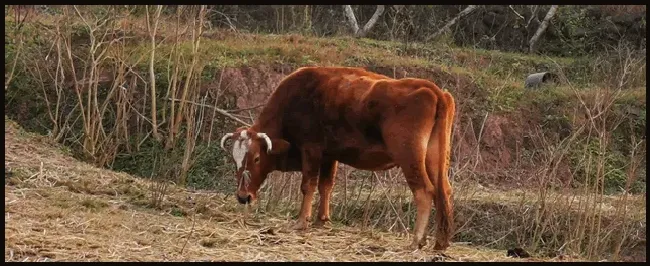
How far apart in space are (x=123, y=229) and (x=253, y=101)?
36.6 ft

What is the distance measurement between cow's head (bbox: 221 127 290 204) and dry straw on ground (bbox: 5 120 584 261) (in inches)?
13.0

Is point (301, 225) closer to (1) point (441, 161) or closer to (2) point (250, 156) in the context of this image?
(2) point (250, 156)

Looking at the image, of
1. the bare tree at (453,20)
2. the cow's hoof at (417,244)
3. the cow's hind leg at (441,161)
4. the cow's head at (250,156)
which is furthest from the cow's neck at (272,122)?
the bare tree at (453,20)

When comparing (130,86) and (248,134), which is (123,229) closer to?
(248,134)

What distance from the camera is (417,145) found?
8102mm

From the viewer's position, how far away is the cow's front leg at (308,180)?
30.2 ft

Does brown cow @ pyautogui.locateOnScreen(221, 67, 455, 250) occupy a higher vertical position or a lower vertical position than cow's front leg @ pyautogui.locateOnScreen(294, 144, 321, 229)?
higher

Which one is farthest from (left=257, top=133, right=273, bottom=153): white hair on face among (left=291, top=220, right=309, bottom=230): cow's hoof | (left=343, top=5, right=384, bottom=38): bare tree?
(left=343, top=5, right=384, bottom=38): bare tree

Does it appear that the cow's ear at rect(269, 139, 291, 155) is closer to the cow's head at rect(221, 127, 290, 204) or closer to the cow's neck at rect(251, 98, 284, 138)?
the cow's head at rect(221, 127, 290, 204)

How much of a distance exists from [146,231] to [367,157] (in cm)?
190

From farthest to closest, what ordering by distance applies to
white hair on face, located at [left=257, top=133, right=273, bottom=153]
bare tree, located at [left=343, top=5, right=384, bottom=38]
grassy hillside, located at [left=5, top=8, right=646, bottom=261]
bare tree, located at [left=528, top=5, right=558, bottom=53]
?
bare tree, located at [left=528, top=5, right=558, bottom=53] < bare tree, located at [left=343, top=5, right=384, bottom=38] < white hair on face, located at [left=257, top=133, right=273, bottom=153] < grassy hillside, located at [left=5, top=8, right=646, bottom=261]

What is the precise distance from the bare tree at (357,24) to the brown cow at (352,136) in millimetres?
15241

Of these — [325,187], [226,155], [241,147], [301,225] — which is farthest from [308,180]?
[226,155]

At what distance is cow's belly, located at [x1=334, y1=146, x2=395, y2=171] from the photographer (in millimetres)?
8703
